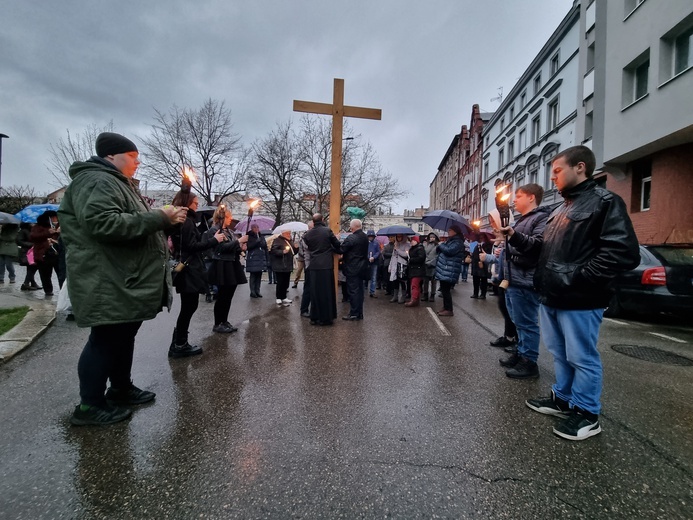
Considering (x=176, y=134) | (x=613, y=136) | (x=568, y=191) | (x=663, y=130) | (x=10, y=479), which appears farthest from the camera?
(x=176, y=134)

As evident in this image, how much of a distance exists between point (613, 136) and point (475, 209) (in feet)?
83.5

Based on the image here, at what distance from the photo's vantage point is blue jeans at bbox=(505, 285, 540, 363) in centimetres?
368

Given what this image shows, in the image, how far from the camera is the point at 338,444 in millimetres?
2371

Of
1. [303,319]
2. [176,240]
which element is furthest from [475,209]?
[176,240]

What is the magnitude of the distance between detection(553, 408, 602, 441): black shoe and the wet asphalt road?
56 millimetres

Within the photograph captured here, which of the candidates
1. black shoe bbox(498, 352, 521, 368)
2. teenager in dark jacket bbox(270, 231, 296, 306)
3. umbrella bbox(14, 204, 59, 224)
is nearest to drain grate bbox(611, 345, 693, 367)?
black shoe bbox(498, 352, 521, 368)

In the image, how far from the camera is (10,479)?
1974 mm

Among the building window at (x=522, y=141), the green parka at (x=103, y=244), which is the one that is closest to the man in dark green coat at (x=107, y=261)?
the green parka at (x=103, y=244)

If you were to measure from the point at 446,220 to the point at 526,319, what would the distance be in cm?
453

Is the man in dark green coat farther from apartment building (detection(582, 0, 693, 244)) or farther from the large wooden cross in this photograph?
apartment building (detection(582, 0, 693, 244))

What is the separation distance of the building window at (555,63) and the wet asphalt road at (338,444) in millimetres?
21262

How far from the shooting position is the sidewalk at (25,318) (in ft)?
13.7

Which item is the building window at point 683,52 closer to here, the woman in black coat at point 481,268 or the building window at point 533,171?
the woman in black coat at point 481,268

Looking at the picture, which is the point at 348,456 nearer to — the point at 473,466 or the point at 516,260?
the point at 473,466
